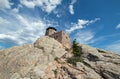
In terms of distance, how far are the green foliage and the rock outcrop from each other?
1498 mm

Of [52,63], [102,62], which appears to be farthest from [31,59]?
[102,62]

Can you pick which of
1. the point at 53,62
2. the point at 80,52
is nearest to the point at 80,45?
the point at 80,52

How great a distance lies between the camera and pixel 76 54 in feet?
232

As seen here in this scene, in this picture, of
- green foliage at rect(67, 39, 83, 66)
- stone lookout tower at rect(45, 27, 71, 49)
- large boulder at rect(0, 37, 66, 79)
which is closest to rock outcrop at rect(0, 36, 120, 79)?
large boulder at rect(0, 37, 66, 79)

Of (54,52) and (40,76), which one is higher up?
(54,52)

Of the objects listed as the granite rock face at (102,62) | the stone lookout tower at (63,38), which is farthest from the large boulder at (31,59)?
the granite rock face at (102,62)

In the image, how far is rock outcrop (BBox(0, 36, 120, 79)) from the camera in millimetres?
58344

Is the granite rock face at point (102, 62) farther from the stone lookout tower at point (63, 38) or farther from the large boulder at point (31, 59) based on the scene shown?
the large boulder at point (31, 59)

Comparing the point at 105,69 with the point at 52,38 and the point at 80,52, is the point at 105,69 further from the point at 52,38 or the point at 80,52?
the point at 52,38

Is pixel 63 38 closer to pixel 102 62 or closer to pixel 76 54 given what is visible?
pixel 76 54

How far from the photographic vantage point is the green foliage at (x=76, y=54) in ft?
214

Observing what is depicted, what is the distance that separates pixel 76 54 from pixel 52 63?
12261mm

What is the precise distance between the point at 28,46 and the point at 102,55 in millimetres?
30264

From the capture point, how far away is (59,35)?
78438mm
